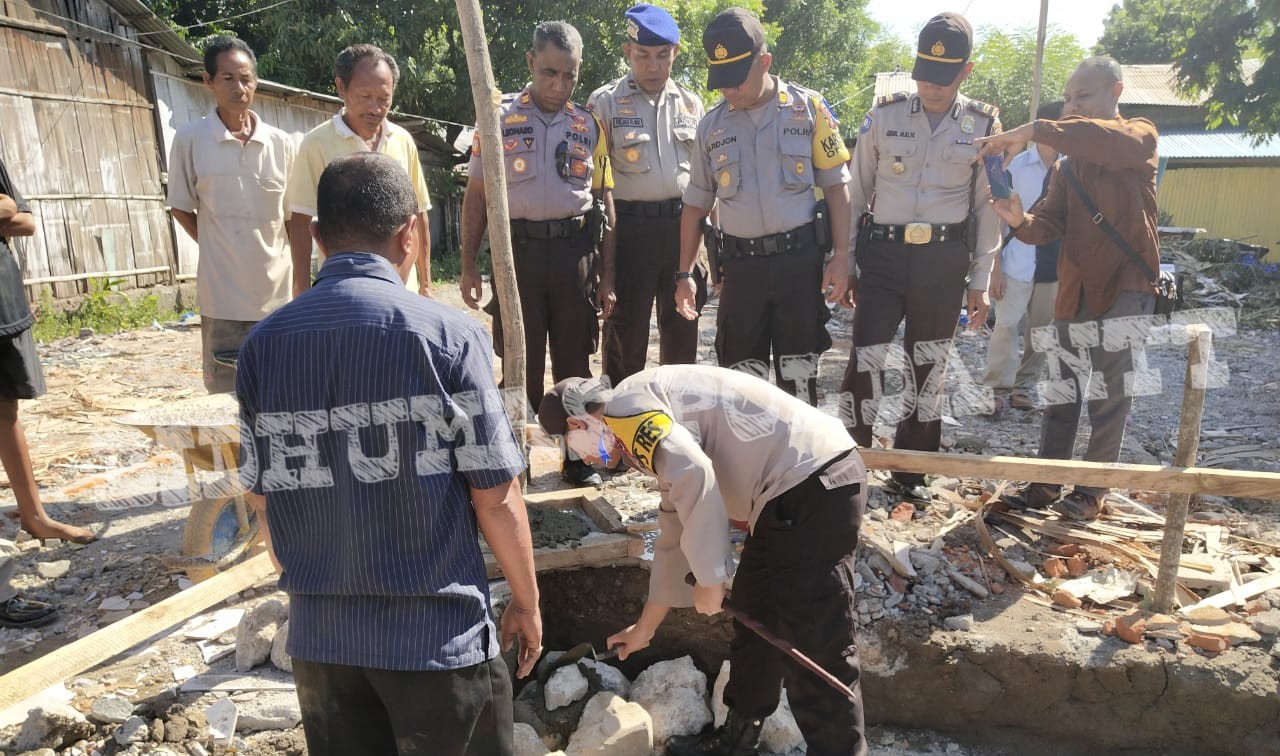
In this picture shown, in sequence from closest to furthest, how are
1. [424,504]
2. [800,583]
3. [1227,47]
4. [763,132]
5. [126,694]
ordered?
1. [424,504]
2. [800,583]
3. [126,694]
4. [763,132]
5. [1227,47]

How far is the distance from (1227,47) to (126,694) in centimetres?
1971

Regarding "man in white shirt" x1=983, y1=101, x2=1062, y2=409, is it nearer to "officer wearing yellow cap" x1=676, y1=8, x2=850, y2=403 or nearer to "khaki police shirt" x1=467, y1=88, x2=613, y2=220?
"officer wearing yellow cap" x1=676, y1=8, x2=850, y2=403

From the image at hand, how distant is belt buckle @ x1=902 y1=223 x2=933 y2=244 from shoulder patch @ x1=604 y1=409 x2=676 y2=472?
2.12m

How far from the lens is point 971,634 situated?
3471mm

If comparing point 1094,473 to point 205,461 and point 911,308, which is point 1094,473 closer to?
point 911,308

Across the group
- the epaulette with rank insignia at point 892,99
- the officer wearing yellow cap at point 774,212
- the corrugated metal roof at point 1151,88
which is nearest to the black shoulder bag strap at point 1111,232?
the epaulette with rank insignia at point 892,99

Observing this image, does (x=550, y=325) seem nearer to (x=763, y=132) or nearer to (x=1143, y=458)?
(x=763, y=132)

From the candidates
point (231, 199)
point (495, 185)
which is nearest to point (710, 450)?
point (495, 185)

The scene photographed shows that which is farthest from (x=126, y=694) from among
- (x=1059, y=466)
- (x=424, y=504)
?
(x=1059, y=466)

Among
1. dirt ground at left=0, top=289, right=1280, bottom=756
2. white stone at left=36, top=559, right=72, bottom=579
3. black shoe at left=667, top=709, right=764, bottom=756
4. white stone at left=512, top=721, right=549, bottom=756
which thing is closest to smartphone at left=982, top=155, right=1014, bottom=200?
dirt ground at left=0, top=289, right=1280, bottom=756

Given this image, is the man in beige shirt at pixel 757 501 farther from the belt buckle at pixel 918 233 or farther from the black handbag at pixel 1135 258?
the black handbag at pixel 1135 258

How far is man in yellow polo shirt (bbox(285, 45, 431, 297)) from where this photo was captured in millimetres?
3732

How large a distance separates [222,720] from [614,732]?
4.51ft

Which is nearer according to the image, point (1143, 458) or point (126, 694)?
point (126, 694)
